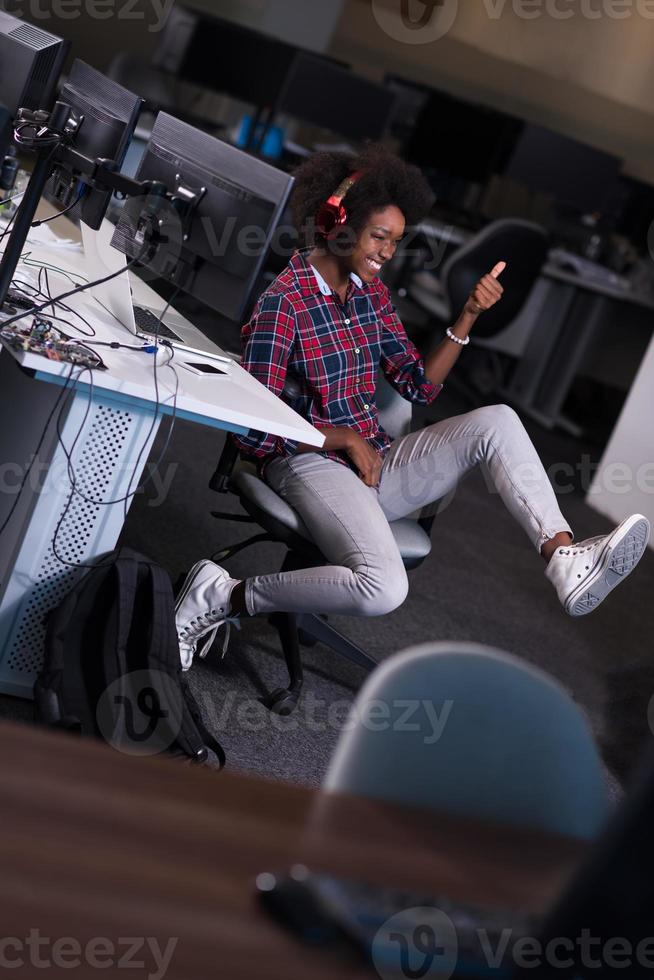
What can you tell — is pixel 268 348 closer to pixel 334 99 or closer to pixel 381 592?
pixel 381 592

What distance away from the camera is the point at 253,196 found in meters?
2.20

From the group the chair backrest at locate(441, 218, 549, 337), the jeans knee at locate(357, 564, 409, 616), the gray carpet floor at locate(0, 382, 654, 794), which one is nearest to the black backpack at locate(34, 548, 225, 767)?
the gray carpet floor at locate(0, 382, 654, 794)

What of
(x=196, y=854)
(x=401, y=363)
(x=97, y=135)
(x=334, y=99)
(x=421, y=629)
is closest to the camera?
(x=196, y=854)

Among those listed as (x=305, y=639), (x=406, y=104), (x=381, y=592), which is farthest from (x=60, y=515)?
(x=406, y=104)

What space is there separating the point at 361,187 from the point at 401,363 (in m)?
0.43

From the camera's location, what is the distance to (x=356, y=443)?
93.8 inches

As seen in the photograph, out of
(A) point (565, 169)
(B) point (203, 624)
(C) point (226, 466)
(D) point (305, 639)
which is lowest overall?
(D) point (305, 639)

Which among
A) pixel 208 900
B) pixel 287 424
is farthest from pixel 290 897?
pixel 287 424

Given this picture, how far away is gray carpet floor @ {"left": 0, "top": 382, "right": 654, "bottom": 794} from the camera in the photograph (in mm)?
2357

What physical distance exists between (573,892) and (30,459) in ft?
5.22

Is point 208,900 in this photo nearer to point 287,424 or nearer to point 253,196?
point 287,424

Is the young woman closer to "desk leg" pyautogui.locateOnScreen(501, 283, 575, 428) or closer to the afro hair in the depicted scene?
the afro hair

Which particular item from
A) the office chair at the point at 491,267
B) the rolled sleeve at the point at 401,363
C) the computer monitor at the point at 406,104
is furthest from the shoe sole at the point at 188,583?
the computer monitor at the point at 406,104

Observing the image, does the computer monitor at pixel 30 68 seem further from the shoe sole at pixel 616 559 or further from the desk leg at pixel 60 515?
the shoe sole at pixel 616 559
